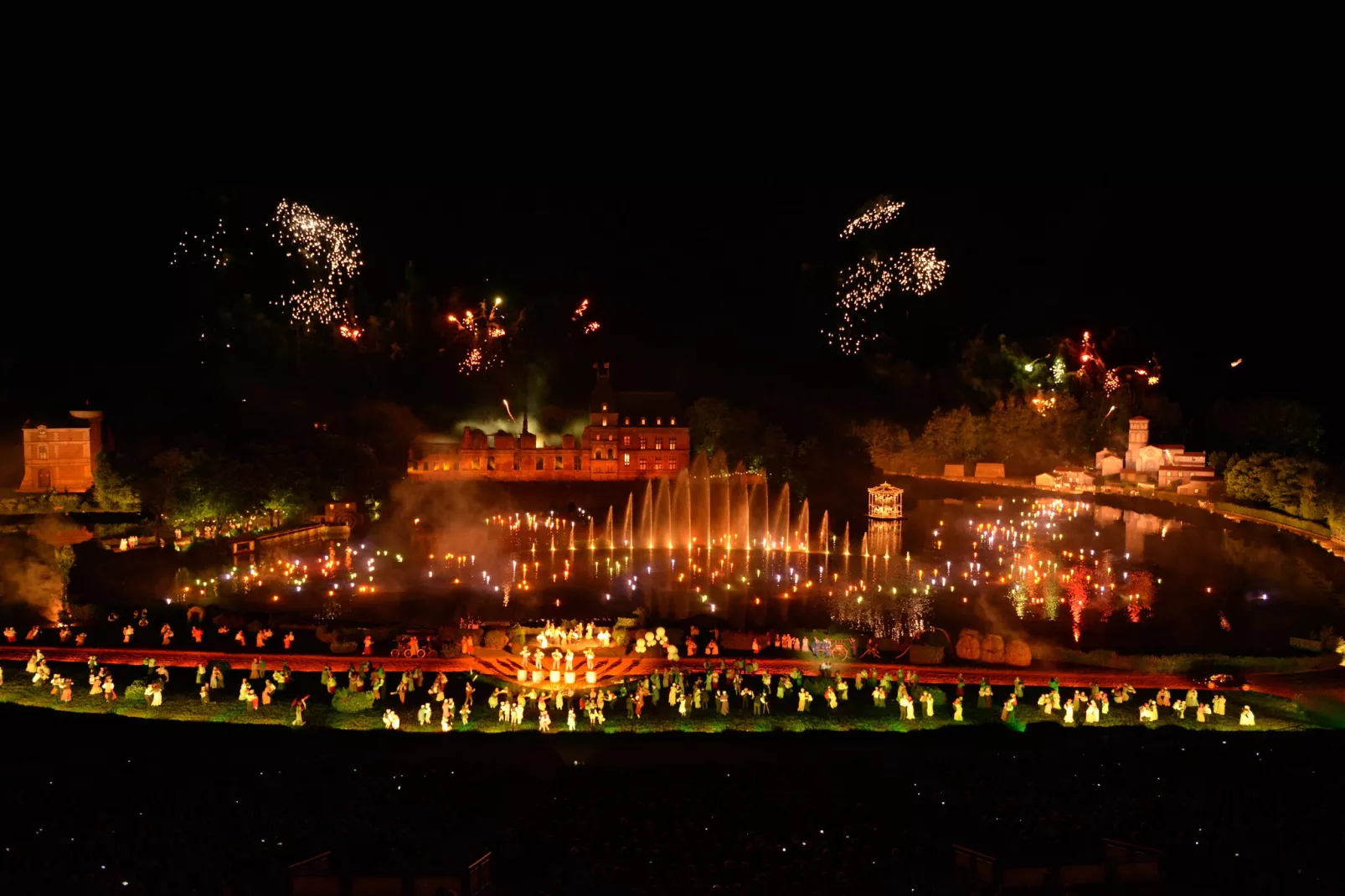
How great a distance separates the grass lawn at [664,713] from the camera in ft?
77.1

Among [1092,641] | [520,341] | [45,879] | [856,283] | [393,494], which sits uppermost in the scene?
[856,283]

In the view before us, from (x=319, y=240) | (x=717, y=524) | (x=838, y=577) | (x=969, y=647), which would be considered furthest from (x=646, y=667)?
(x=319, y=240)

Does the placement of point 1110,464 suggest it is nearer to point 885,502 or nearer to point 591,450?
point 885,502

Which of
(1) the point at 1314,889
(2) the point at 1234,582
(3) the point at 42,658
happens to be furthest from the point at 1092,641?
(3) the point at 42,658

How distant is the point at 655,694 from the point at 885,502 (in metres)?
37.8

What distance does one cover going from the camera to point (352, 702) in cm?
2453

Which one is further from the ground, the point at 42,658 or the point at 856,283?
the point at 856,283

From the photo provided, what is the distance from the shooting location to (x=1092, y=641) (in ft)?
108

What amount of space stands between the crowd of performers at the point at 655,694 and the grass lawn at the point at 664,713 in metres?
0.12

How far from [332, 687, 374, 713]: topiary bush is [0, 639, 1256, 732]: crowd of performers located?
0.39 metres

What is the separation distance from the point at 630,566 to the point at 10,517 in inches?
1172

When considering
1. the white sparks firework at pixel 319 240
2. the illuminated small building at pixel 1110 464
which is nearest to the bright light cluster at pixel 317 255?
the white sparks firework at pixel 319 240

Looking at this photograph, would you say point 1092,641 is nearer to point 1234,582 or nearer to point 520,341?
point 1234,582

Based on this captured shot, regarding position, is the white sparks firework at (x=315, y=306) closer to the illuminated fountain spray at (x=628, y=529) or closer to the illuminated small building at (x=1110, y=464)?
the illuminated fountain spray at (x=628, y=529)
